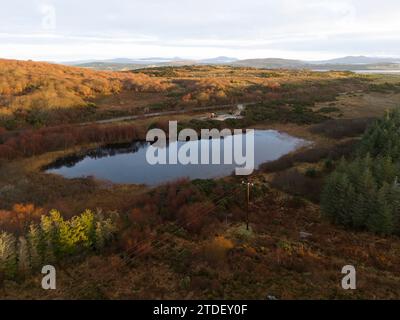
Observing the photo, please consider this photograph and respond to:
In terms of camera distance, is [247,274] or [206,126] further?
[206,126]

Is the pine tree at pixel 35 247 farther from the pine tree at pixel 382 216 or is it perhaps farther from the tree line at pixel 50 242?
the pine tree at pixel 382 216

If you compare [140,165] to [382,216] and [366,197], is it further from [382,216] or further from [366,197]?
[382,216]

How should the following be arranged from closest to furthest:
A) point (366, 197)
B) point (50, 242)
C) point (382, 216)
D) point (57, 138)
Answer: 1. point (50, 242)
2. point (382, 216)
3. point (366, 197)
4. point (57, 138)

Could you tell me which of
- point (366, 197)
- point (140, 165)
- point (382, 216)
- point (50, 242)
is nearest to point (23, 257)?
point (50, 242)

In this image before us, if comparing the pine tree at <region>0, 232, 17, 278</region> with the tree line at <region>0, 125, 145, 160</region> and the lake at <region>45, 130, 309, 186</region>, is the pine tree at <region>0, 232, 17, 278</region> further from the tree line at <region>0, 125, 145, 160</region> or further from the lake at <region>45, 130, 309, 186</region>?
the tree line at <region>0, 125, 145, 160</region>

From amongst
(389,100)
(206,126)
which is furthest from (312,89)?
(206,126)

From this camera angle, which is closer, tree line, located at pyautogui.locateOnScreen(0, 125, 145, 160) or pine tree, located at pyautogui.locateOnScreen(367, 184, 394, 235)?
pine tree, located at pyautogui.locateOnScreen(367, 184, 394, 235)

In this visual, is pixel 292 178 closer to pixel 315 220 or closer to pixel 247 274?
pixel 315 220

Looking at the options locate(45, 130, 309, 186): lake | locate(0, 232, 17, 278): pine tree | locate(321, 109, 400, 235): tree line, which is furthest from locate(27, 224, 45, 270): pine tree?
locate(321, 109, 400, 235): tree line
